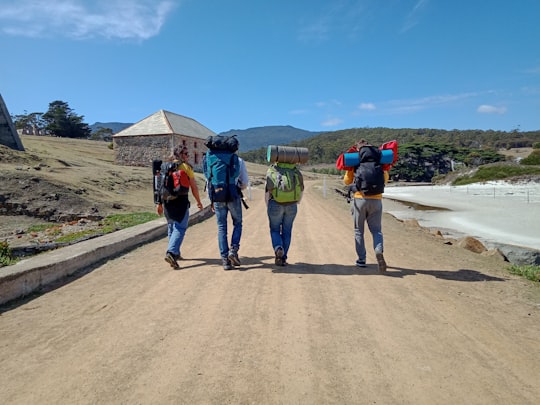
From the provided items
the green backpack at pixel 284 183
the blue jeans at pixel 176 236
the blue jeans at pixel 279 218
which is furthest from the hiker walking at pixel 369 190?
the blue jeans at pixel 176 236

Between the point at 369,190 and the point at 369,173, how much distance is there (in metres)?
0.23

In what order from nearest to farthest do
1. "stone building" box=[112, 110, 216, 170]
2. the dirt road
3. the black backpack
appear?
1. the dirt road
2. the black backpack
3. "stone building" box=[112, 110, 216, 170]

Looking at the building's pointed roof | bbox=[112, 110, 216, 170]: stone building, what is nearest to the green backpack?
bbox=[112, 110, 216, 170]: stone building

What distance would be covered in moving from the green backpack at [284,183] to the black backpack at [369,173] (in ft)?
2.68

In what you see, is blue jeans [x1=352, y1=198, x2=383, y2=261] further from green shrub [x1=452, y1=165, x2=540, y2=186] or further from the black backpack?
green shrub [x1=452, y1=165, x2=540, y2=186]

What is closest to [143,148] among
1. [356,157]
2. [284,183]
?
[284,183]

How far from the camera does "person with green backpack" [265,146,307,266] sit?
17.1 feet

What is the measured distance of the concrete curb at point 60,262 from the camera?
13.6 ft

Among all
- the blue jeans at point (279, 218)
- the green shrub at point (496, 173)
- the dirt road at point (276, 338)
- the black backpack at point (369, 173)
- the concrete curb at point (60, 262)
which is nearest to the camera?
the dirt road at point (276, 338)

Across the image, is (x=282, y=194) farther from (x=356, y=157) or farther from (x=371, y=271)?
(x=371, y=271)

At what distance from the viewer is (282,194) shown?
17.1ft

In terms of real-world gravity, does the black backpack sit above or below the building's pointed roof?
below

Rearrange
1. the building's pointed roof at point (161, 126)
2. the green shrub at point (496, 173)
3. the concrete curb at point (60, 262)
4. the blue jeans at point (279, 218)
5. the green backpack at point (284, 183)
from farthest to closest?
the green shrub at point (496, 173) → the building's pointed roof at point (161, 126) → the blue jeans at point (279, 218) → the green backpack at point (284, 183) → the concrete curb at point (60, 262)

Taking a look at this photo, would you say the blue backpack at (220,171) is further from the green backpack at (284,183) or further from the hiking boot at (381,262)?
the hiking boot at (381,262)
